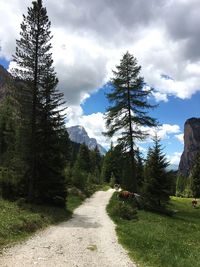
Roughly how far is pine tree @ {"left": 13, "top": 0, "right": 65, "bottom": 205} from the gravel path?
9.63m

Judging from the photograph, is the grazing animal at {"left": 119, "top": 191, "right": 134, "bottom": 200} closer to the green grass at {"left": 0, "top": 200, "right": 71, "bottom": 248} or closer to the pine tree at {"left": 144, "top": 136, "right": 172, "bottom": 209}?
the pine tree at {"left": 144, "top": 136, "right": 172, "bottom": 209}

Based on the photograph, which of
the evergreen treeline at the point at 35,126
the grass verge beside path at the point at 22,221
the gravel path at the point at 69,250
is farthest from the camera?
the evergreen treeline at the point at 35,126

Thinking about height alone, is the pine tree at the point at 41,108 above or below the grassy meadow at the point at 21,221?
above

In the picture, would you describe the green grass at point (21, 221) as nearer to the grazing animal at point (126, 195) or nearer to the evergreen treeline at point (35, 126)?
the evergreen treeline at point (35, 126)

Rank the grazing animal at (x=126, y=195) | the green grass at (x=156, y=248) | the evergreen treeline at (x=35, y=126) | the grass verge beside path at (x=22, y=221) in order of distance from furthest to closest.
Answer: the grazing animal at (x=126, y=195)
the evergreen treeline at (x=35, y=126)
the grass verge beside path at (x=22, y=221)
the green grass at (x=156, y=248)

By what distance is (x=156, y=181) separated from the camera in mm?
37906

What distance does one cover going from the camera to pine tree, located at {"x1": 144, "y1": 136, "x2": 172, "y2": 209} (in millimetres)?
37531

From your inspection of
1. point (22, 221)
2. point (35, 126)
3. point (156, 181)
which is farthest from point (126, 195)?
point (22, 221)

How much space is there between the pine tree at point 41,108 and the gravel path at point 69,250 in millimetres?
9634

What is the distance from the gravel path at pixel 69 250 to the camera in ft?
41.3

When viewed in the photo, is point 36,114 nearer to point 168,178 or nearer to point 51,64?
point 51,64

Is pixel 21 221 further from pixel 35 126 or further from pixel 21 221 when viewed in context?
pixel 35 126

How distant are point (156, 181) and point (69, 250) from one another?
23967mm

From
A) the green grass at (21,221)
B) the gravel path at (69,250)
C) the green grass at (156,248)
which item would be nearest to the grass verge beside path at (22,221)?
the green grass at (21,221)
